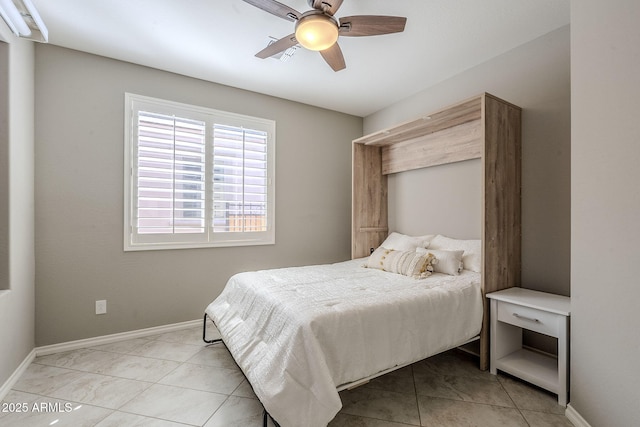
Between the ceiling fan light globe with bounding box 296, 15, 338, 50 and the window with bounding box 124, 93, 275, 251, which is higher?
the ceiling fan light globe with bounding box 296, 15, 338, 50

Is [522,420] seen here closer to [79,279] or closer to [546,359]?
[546,359]

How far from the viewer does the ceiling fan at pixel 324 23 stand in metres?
1.62

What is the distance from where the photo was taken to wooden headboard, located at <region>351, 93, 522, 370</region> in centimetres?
218

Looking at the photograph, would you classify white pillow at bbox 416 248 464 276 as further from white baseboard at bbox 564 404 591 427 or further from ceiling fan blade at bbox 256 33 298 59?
ceiling fan blade at bbox 256 33 298 59

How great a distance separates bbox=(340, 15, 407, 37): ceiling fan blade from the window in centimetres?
186

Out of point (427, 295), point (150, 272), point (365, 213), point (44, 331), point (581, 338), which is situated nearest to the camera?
point (581, 338)

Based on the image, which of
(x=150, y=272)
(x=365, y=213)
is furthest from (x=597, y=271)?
(x=150, y=272)

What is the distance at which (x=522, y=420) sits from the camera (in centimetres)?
164

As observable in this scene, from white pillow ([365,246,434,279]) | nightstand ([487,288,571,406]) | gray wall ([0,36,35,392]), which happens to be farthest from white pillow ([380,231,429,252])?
gray wall ([0,36,35,392])

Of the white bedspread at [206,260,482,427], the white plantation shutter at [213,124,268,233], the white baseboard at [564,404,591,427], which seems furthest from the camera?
the white plantation shutter at [213,124,268,233]

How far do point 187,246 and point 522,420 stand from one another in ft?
10.1

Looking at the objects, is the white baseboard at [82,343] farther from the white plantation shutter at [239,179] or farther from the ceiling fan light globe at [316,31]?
the ceiling fan light globe at [316,31]

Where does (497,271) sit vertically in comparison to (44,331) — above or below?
above

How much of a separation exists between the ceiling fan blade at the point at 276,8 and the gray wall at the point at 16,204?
1.74 metres
